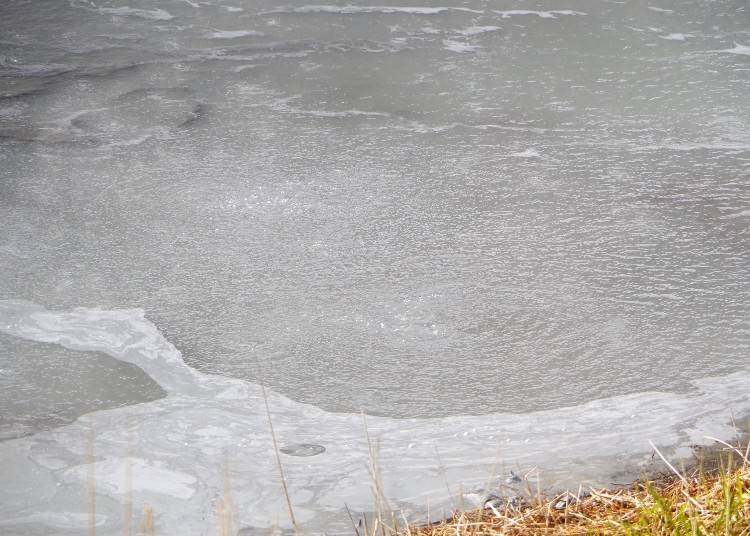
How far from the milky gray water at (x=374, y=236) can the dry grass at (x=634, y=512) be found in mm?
227

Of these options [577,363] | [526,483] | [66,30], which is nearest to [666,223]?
[577,363]

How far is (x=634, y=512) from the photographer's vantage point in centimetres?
150

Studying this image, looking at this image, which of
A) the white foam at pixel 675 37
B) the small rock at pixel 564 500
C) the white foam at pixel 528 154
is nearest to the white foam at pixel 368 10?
the white foam at pixel 675 37

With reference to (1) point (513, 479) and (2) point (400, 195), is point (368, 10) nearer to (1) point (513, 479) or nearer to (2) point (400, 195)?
(2) point (400, 195)

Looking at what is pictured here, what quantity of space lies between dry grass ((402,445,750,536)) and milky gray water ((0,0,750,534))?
0.23m

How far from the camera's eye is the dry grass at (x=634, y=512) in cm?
131

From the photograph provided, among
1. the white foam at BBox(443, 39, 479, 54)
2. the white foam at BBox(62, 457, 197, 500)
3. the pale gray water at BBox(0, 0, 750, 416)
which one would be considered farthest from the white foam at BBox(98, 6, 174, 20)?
the white foam at BBox(62, 457, 197, 500)

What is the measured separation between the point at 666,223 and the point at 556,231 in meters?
0.35

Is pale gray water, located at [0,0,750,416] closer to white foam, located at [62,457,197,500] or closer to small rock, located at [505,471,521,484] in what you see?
small rock, located at [505,471,521,484]

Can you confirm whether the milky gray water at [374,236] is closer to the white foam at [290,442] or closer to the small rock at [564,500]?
the white foam at [290,442]

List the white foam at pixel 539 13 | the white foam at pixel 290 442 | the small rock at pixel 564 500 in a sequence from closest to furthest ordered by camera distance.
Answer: the small rock at pixel 564 500 < the white foam at pixel 290 442 < the white foam at pixel 539 13

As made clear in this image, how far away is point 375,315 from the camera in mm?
2422

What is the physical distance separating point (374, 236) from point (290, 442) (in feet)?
3.20

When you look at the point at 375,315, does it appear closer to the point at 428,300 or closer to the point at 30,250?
the point at 428,300
